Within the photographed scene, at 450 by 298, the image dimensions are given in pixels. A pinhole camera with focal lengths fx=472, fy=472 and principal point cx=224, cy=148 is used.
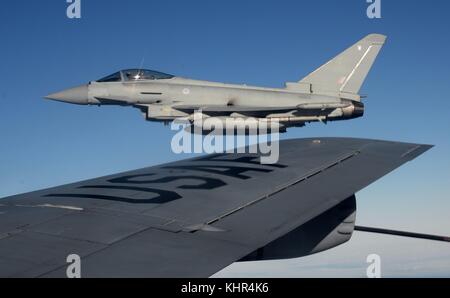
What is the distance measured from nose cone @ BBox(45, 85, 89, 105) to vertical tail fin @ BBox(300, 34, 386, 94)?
34.1 ft

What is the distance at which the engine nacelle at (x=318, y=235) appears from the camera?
594cm

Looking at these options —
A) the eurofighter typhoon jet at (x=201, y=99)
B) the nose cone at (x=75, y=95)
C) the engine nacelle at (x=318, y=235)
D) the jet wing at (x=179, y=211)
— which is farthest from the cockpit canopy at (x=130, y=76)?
the engine nacelle at (x=318, y=235)

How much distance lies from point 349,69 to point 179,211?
21686 mm

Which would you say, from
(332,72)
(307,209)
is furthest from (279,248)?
(332,72)

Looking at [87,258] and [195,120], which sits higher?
[195,120]

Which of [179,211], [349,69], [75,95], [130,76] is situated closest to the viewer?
[179,211]

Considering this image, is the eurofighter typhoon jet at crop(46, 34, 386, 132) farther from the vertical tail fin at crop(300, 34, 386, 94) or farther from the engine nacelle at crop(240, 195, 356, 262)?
the engine nacelle at crop(240, 195, 356, 262)

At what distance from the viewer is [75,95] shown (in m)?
21.2

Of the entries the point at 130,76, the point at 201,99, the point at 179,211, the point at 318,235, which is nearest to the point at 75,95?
the point at 130,76

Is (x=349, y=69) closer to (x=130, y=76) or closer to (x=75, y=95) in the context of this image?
(x=130, y=76)

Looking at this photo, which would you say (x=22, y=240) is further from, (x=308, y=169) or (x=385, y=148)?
(x=385, y=148)
